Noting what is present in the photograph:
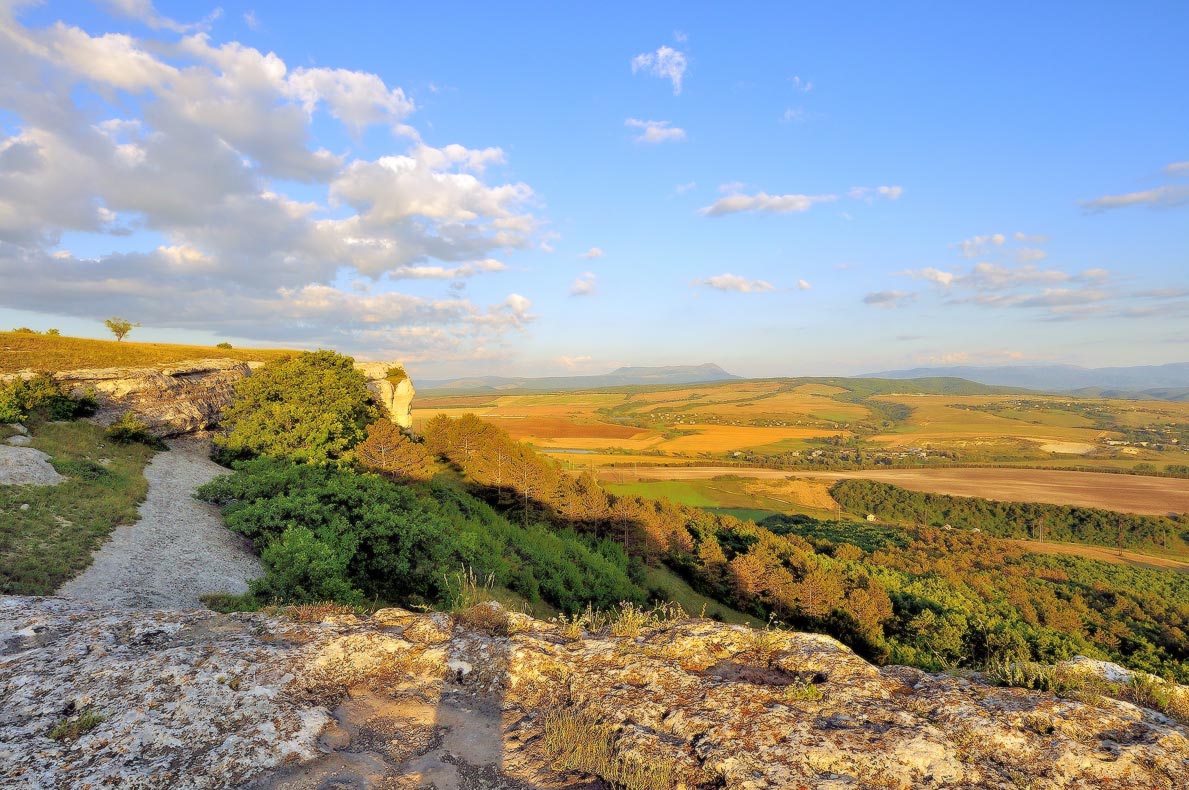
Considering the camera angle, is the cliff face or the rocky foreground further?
the cliff face

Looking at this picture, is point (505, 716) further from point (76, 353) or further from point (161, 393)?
point (76, 353)

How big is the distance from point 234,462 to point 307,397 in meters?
5.28

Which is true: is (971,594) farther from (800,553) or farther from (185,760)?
(185,760)

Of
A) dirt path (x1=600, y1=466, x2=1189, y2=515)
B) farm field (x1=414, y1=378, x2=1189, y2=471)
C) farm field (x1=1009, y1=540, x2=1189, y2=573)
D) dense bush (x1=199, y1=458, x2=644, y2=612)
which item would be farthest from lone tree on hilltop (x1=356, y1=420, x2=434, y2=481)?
farm field (x1=1009, y1=540, x2=1189, y2=573)

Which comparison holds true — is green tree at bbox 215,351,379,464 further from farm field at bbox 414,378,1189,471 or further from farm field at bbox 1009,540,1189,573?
farm field at bbox 1009,540,1189,573

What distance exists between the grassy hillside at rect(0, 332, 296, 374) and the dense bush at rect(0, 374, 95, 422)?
92.8 inches

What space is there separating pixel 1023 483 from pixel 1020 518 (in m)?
18.0

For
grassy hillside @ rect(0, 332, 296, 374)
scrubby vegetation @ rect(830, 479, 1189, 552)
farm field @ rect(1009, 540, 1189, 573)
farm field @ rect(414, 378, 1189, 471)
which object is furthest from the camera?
farm field @ rect(414, 378, 1189, 471)

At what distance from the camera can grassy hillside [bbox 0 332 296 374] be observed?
24.0 metres

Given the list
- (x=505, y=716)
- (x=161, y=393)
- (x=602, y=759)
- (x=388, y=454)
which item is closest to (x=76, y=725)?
(x=505, y=716)

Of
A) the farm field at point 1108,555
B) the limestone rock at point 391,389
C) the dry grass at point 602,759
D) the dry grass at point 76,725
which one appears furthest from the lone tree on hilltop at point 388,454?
the farm field at point 1108,555

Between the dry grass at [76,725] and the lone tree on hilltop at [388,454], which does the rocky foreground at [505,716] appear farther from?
the lone tree on hilltop at [388,454]

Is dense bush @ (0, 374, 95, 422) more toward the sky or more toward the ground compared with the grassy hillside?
more toward the ground

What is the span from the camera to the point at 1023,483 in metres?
93.5
